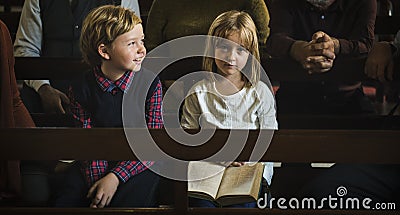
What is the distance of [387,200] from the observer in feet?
5.86

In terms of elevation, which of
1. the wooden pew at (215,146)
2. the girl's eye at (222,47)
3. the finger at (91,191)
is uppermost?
the girl's eye at (222,47)

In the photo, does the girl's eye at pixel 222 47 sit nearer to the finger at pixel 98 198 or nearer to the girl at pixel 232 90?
the girl at pixel 232 90

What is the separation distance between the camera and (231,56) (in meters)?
1.76

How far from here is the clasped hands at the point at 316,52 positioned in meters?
1.85

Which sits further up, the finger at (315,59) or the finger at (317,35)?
the finger at (317,35)

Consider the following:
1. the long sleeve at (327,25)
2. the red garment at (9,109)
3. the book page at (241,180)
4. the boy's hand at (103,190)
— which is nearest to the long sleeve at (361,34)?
the long sleeve at (327,25)

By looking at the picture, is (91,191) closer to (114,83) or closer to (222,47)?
(114,83)

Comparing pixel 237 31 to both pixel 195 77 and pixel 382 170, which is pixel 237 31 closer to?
pixel 195 77

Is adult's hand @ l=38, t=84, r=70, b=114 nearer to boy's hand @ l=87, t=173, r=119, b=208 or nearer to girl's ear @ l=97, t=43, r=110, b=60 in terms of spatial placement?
girl's ear @ l=97, t=43, r=110, b=60

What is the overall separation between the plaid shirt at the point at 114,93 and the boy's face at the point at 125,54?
0.02m

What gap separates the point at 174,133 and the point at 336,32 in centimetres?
67

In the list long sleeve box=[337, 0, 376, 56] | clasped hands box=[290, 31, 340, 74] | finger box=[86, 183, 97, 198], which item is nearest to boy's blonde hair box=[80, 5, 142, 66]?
finger box=[86, 183, 97, 198]

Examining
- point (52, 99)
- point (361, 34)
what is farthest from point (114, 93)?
point (361, 34)

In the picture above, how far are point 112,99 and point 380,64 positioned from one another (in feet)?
2.37
